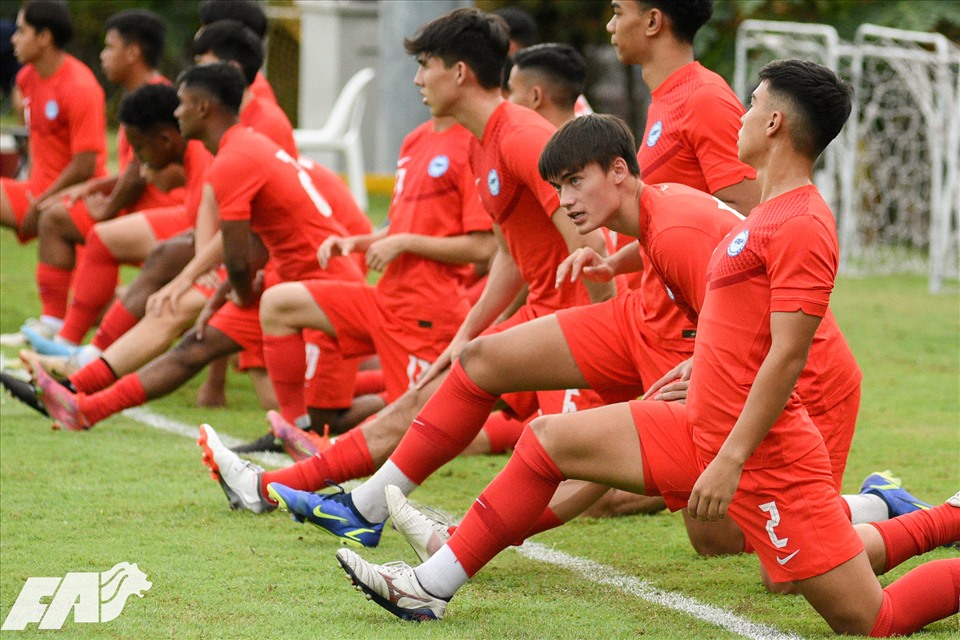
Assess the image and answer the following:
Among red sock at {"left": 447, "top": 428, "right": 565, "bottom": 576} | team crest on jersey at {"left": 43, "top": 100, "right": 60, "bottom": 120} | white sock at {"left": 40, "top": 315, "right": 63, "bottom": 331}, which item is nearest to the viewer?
red sock at {"left": 447, "top": 428, "right": 565, "bottom": 576}

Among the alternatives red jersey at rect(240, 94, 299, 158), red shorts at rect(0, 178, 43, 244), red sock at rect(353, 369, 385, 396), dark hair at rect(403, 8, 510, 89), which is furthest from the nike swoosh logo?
red shorts at rect(0, 178, 43, 244)

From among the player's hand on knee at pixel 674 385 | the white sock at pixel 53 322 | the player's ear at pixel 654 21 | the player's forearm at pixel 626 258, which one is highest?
the player's ear at pixel 654 21

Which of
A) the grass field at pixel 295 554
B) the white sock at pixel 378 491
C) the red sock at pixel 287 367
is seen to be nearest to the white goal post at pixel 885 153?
the grass field at pixel 295 554

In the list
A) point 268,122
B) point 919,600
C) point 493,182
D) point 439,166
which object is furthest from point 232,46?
point 919,600

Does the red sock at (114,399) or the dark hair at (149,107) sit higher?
the dark hair at (149,107)

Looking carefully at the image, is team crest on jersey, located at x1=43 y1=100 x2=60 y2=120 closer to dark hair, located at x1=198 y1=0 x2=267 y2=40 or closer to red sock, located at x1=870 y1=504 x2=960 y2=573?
dark hair, located at x1=198 y1=0 x2=267 y2=40

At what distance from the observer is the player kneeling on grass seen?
3.18 meters

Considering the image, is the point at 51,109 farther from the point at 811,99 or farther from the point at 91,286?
the point at 811,99

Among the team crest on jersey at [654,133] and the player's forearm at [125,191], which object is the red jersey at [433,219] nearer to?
the team crest on jersey at [654,133]

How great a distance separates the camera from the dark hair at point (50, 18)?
8625 mm

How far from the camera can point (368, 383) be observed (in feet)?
22.2

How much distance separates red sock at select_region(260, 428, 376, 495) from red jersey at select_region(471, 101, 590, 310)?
886mm

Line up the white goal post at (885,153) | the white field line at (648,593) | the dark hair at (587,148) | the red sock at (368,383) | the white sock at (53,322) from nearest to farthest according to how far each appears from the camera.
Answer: the white field line at (648,593)
the dark hair at (587,148)
the red sock at (368,383)
the white sock at (53,322)
the white goal post at (885,153)

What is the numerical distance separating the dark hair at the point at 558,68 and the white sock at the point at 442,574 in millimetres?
2980
